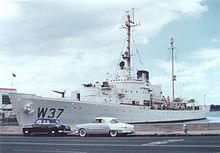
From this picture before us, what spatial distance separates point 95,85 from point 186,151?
38627mm

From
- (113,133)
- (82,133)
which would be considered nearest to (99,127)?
(113,133)

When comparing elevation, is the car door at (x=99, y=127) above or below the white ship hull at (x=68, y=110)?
below

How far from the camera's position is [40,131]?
28.8 m

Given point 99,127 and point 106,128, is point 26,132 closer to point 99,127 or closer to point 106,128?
point 99,127

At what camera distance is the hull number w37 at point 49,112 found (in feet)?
134

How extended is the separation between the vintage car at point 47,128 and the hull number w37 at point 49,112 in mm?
11466

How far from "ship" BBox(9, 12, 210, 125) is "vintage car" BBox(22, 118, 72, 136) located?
11.0 metres

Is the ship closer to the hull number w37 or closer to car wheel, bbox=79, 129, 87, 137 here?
the hull number w37

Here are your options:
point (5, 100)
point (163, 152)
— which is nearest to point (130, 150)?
point (163, 152)

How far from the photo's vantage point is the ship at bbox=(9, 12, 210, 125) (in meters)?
40.6

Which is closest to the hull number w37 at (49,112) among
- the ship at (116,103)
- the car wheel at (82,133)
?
the ship at (116,103)

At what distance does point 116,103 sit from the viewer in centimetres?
4903

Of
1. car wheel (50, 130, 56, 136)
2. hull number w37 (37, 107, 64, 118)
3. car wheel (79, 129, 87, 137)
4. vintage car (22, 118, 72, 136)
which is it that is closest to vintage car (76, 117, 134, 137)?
car wheel (79, 129, 87, 137)

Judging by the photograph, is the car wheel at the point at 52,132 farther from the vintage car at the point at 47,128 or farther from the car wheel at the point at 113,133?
the car wheel at the point at 113,133
